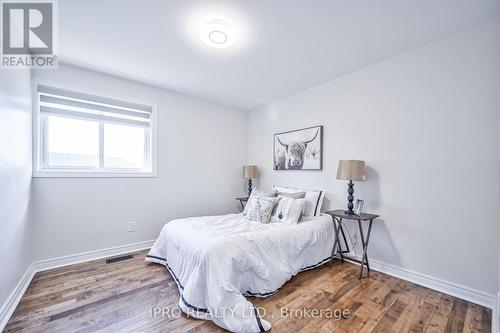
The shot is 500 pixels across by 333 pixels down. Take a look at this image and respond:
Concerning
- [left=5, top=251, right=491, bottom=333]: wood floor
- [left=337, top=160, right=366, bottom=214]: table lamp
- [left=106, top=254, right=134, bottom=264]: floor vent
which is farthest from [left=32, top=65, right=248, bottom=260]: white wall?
[left=337, top=160, right=366, bottom=214]: table lamp

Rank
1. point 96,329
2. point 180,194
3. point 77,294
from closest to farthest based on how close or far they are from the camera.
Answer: point 96,329, point 77,294, point 180,194

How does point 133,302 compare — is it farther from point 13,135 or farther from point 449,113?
point 449,113

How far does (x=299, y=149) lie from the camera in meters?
3.47

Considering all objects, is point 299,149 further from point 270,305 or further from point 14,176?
point 14,176

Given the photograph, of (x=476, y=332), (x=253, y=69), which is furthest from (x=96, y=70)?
(x=476, y=332)

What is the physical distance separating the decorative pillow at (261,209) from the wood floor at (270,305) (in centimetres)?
80

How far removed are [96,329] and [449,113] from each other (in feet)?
11.7

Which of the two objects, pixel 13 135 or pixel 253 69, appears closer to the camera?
pixel 13 135

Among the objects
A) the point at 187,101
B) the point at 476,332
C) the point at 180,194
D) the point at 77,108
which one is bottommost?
the point at 476,332

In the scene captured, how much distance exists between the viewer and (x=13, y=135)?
6.12 feet

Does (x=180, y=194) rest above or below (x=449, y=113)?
below

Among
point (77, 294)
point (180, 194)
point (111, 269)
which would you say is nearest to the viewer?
point (77, 294)

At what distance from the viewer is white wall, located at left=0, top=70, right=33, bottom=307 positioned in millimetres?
1661

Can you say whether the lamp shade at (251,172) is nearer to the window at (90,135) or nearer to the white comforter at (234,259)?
the white comforter at (234,259)
